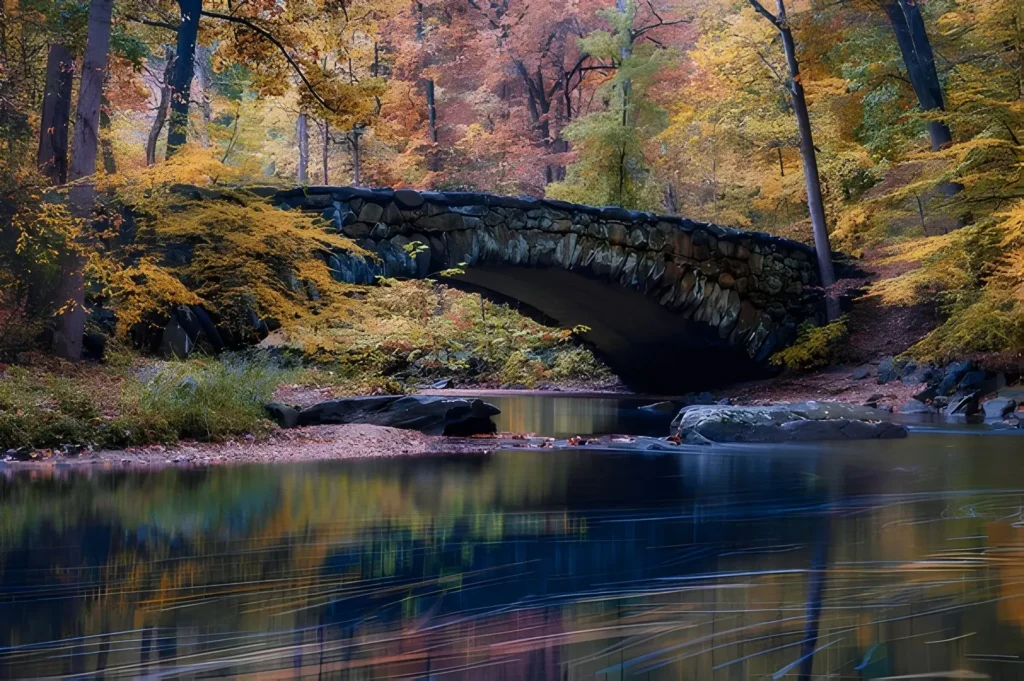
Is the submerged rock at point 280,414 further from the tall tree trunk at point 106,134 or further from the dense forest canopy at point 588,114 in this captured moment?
the tall tree trunk at point 106,134

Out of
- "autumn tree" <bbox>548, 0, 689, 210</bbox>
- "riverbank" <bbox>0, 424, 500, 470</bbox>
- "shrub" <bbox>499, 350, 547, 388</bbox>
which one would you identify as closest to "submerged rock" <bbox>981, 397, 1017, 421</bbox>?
"riverbank" <bbox>0, 424, 500, 470</bbox>

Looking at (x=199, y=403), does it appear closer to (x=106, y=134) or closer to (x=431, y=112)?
(x=106, y=134)

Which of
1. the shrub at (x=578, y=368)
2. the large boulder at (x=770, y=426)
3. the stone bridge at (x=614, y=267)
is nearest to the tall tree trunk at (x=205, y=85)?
the stone bridge at (x=614, y=267)

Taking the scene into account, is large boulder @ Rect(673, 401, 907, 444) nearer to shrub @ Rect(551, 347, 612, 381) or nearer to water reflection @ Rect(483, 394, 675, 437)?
water reflection @ Rect(483, 394, 675, 437)

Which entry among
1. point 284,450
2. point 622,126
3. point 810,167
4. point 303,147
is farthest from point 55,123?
point 303,147

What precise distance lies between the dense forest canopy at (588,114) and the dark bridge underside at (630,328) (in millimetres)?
3212

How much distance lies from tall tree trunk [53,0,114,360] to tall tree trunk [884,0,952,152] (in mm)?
12481

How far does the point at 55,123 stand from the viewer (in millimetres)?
10523

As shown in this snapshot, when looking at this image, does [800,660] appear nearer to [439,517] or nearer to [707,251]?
[439,517]

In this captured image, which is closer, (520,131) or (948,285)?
(948,285)

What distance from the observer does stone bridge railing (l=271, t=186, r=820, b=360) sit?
501 inches

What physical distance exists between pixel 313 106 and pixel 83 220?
4745 mm

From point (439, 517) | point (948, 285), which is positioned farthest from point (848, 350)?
point (439, 517)

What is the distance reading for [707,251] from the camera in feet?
56.7
